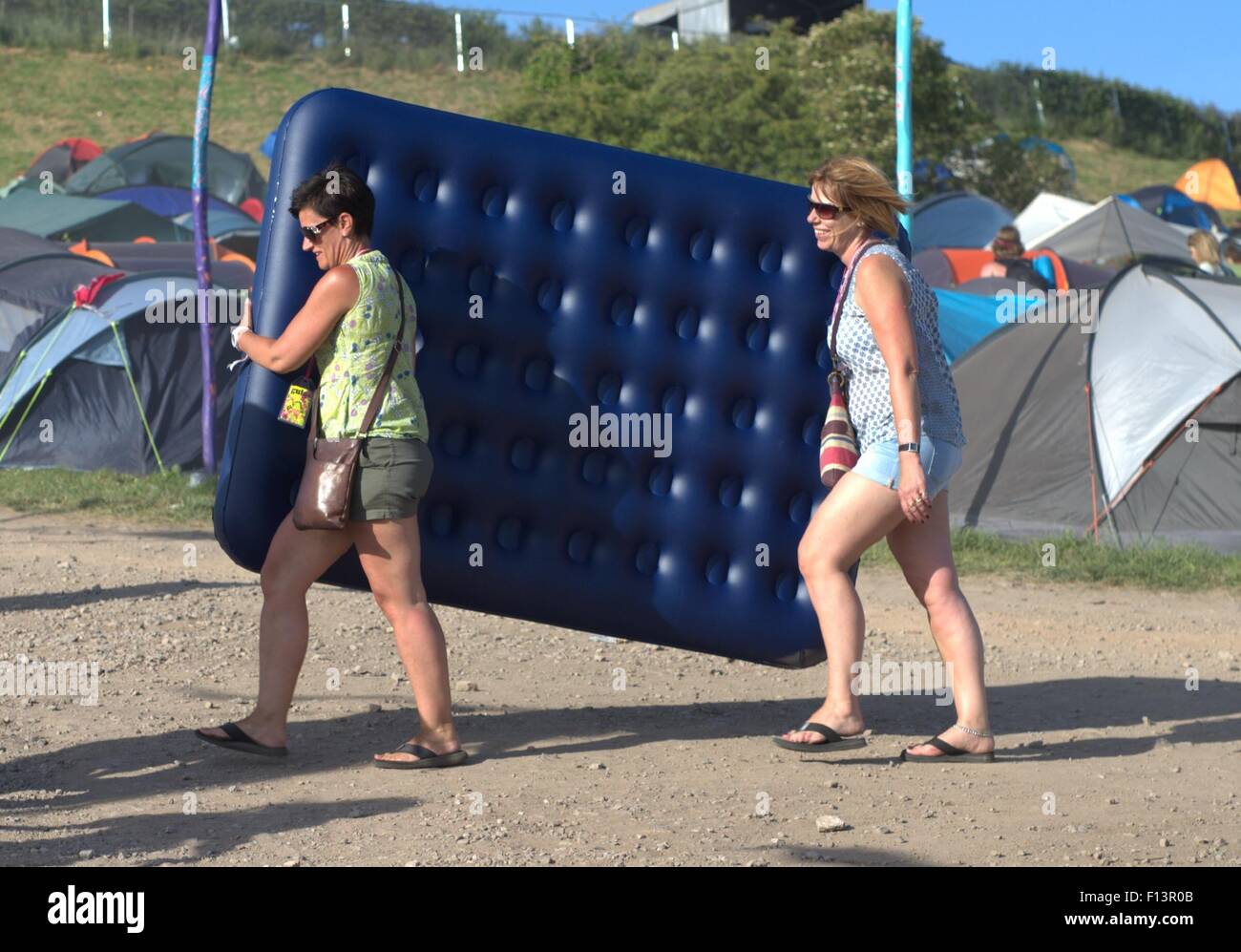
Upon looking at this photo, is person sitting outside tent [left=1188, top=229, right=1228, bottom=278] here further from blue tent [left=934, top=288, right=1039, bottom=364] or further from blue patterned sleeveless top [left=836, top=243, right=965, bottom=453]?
blue patterned sleeveless top [left=836, top=243, right=965, bottom=453]

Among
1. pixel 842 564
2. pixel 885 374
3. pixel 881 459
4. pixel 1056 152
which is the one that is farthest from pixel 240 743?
pixel 1056 152

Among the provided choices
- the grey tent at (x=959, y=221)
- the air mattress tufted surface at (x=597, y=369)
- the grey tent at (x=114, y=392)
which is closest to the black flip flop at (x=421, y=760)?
the air mattress tufted surface at (x=597, y=369)

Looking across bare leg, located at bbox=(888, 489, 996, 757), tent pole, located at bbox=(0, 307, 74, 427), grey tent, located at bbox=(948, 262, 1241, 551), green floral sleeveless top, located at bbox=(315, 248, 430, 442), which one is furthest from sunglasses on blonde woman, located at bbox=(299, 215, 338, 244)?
tent pole, located at bbox=(0, 307, 74, 427)

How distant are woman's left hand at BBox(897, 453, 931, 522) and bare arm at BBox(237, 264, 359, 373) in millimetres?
1503

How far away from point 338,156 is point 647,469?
1282 millimetres

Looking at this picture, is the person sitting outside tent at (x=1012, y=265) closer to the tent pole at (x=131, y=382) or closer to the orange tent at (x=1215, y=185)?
the tent pole at (x=131, y=382)

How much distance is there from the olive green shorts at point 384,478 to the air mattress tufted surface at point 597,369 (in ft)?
1.30

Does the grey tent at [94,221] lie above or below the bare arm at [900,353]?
above

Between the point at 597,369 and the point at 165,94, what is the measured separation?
3563cm

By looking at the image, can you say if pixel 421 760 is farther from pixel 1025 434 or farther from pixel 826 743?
pixel 1025 434

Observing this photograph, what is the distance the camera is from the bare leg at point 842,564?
4.52 m

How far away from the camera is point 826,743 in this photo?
15.3ft

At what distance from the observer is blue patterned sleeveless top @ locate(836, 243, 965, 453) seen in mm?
4539

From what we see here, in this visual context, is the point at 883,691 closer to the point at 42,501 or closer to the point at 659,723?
the point at 659,723
